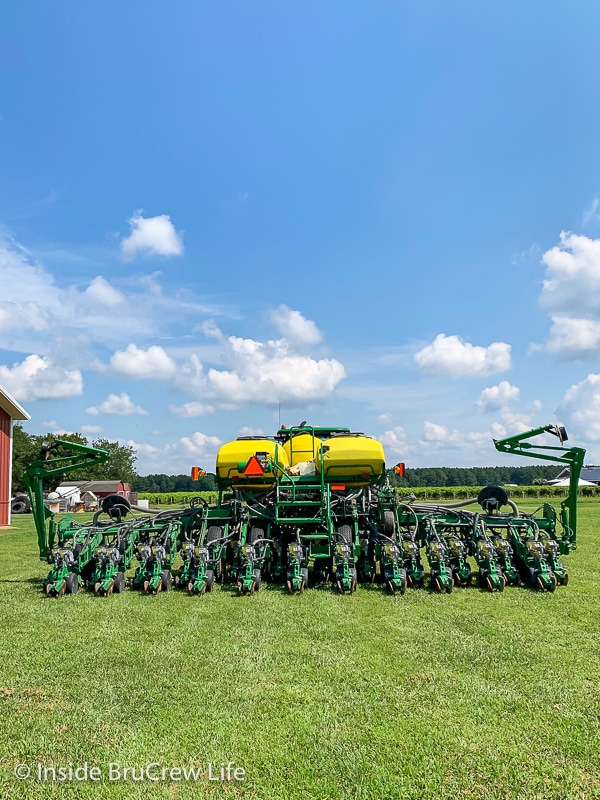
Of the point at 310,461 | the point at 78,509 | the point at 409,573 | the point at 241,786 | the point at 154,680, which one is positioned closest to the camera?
the point at 241,786

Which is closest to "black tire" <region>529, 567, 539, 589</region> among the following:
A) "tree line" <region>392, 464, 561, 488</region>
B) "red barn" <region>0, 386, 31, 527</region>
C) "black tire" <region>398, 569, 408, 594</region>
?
"black tire" <region>398, 569, 408, 594</region>

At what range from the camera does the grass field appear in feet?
11.9

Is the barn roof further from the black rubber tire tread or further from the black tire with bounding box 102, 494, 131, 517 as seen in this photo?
the black rubber tire tread

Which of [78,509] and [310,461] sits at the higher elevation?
[310,461]

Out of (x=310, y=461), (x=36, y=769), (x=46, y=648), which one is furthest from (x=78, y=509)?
(x=36, y=769)

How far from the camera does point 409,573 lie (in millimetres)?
9359

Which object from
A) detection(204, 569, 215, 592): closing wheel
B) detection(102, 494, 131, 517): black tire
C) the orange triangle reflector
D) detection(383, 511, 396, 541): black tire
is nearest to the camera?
detection(204, 569, 215, 592): closing wheel

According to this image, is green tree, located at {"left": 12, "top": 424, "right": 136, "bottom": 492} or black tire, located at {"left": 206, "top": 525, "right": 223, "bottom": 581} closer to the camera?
black tire, located at {"left": 206, "top": 525, "right": 223, "bottom": 581}

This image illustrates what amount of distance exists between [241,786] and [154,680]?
2.01 m

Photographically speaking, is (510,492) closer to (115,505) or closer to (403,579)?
(115,505)

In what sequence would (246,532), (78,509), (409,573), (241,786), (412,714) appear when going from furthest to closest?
(78,509), (246,532), (409,573), (412,714), (241,786)

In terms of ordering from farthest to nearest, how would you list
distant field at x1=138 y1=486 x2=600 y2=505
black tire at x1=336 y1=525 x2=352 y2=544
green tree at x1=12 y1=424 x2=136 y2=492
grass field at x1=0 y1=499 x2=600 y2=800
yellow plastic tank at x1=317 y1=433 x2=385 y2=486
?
green tree at x1=12 y1=424 x2=136 y2=492 → distant field at x1=138 y1=486 x2=600 y2=505 → yellow plastic tank at x1=317 y1=433 x2=385 y2=486 → black tire at x1=336 y1=525 x2=352 y2=544 → grass field at x1=0 y1=499 x2=600 y2=800

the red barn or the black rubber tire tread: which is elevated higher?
the red barn

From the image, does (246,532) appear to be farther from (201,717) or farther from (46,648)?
(201,717)
